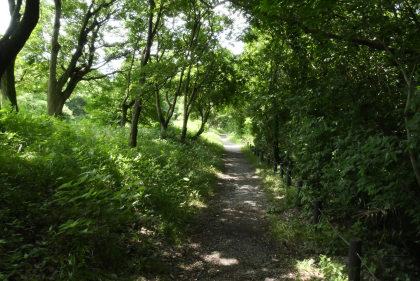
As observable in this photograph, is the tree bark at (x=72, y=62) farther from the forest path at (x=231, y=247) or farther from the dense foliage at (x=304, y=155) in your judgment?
the forest path at (x=231, y=247)

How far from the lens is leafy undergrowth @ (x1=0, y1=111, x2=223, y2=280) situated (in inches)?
119

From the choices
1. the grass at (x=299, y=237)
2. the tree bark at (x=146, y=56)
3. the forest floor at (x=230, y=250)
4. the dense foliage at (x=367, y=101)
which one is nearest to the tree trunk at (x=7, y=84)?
the tree bark at (x=146, y=56)

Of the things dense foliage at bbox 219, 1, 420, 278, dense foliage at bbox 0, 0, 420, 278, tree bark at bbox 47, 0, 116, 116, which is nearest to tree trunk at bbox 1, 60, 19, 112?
dense foliage at bbox 0, 0, 420, 278

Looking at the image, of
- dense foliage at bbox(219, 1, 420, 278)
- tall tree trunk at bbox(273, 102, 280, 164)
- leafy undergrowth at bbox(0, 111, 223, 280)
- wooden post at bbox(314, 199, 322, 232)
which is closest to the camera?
leafy undergrowth at bbox(0, 111, 223, 280)

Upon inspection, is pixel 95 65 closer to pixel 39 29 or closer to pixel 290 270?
pixel 39 29

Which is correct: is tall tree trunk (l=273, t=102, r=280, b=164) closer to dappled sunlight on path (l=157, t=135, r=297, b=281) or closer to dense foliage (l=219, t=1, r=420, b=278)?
dappled sunlight on path (l=157, t=135, r=297, b=281)

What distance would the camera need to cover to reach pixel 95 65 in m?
17.2

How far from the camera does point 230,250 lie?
4.92 m

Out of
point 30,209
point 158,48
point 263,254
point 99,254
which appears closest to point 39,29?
point 158,48

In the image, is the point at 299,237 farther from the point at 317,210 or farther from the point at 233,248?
the point at 233,248

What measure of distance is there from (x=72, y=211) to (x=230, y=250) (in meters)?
3.05

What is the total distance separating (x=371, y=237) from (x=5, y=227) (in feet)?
19.3

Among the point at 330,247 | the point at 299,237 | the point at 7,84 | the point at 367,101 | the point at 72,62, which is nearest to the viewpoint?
the point at 367,101

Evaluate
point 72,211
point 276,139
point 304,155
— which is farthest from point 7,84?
point 276,139
